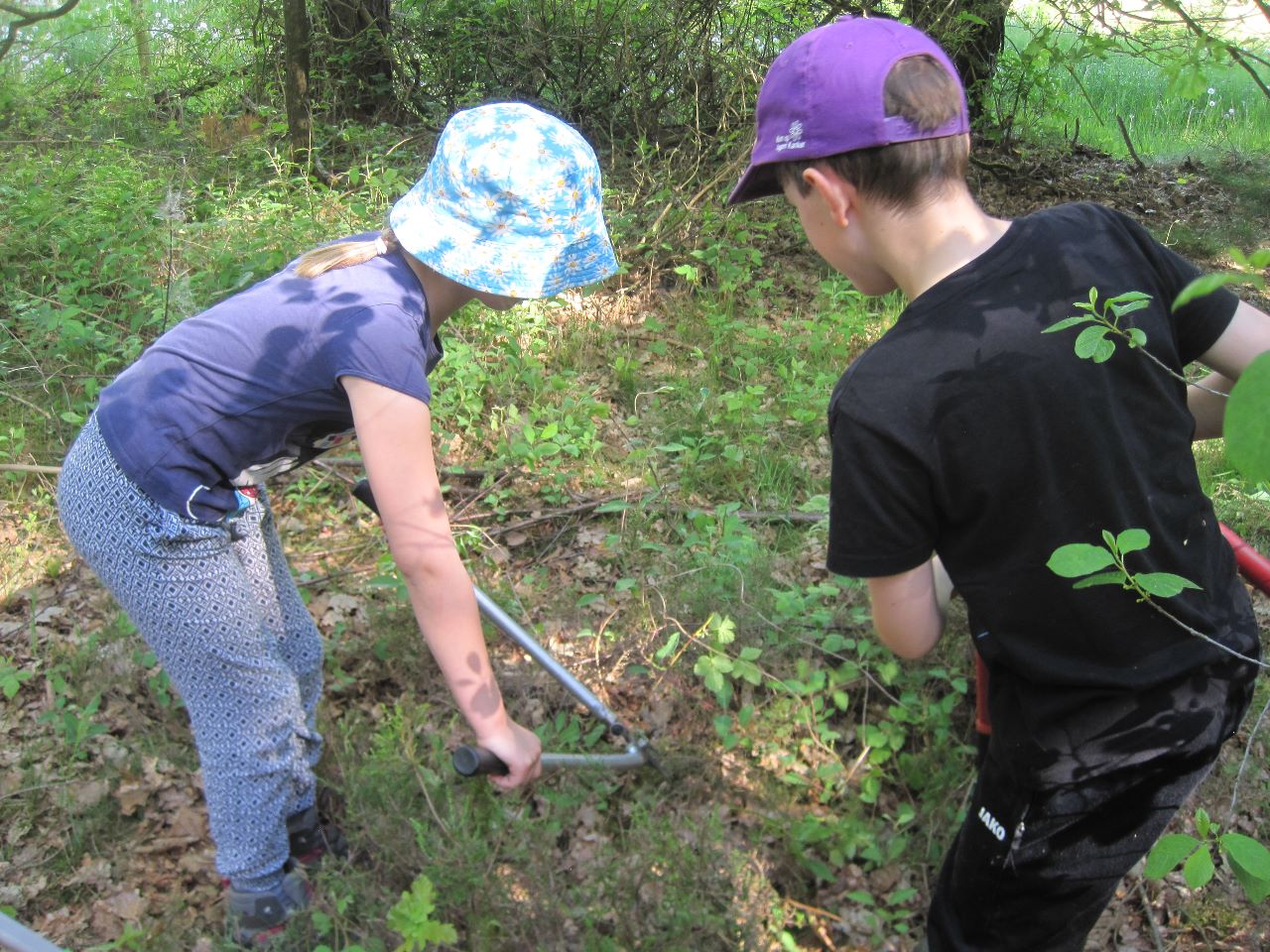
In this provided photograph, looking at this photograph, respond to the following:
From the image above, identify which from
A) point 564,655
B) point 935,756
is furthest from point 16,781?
point 935,756

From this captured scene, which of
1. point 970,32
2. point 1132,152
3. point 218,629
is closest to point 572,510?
point 218,629

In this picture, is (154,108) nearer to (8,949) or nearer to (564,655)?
(564,655)

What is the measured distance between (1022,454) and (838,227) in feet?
1.64

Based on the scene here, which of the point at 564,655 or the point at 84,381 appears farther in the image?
the point at 84,381

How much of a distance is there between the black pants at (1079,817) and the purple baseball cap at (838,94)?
1070 mm

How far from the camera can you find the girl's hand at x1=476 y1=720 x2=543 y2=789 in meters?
2.18

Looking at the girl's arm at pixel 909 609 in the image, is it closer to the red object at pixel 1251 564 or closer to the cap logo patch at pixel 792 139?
the cap logo patch at pixel 792 139

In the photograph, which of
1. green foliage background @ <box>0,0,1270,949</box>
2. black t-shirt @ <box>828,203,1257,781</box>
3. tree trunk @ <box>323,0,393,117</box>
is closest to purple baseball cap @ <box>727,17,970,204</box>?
black t-shirt @ <box>828,203,1257,781</box>

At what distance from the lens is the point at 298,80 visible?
7.02m

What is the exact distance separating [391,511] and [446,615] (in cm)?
25

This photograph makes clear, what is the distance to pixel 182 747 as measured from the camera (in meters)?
3.22

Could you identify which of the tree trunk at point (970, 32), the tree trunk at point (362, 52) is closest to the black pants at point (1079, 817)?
the tree trunk at point (970, 32)

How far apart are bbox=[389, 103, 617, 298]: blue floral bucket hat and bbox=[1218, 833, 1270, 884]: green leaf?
1.55m

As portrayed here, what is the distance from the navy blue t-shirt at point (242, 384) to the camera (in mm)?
2143
